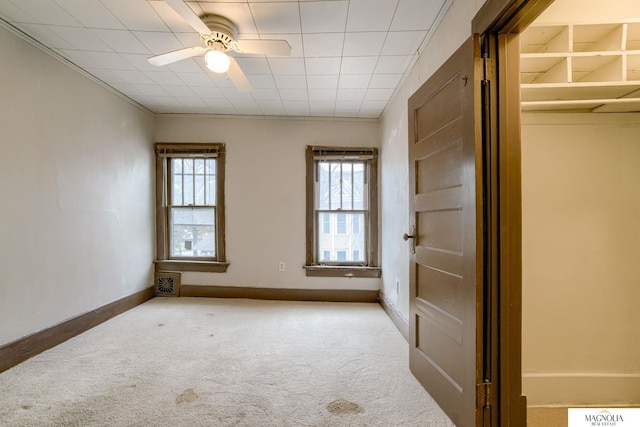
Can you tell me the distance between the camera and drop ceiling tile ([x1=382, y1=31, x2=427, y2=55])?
2.11 m

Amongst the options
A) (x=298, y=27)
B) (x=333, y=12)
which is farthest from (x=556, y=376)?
(x=298, y=27)

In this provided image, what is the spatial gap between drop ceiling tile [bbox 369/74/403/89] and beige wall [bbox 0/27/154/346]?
2797mm

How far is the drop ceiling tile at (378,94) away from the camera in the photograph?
3025 mm

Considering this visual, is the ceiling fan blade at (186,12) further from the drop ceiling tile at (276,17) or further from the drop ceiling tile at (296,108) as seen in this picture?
the drop ceiling tile at (296,108)

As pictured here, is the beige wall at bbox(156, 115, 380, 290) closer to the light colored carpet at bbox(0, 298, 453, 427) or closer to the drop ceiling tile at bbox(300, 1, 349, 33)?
the light colored carpet at bbox(0, 298, 453, 427)

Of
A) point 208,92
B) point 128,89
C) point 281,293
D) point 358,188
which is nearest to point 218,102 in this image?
point 208,92

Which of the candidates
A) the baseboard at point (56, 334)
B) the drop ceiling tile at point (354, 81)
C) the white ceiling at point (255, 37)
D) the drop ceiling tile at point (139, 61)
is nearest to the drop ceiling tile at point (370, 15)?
the white ceiling at point (255, 37)

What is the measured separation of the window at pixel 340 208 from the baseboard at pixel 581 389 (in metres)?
2.21

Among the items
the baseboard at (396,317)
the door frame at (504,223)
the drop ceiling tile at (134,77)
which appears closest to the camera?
the door frame at (504,223)

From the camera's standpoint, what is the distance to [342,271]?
3727mm

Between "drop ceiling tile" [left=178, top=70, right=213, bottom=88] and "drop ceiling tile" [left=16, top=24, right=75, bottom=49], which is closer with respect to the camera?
"drop ceiling tile" [left=16, top=24, right=75, bottom=49]

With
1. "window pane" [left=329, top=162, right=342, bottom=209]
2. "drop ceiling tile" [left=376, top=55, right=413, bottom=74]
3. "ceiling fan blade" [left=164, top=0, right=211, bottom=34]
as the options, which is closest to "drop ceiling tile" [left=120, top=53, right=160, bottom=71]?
"ceiling fan blade" [left=164, top=0, right=211, bottom=34]

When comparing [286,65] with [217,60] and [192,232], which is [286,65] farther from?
[192,232]

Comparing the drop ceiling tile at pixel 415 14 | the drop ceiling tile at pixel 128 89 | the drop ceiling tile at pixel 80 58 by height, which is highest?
the drop ceiling tile at pixel 128 89
